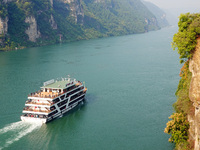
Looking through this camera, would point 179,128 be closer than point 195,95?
No

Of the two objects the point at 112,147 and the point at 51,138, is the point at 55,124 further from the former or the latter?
the point at 112,147

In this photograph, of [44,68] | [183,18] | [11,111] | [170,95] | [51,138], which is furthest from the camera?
[44,68]

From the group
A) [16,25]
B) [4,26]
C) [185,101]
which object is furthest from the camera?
[16,25]

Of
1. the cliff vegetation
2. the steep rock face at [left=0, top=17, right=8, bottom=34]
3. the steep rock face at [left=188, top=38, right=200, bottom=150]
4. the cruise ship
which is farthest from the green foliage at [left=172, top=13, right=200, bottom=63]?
the steep rock face at [left=0, top=17, right=8, bottom=34]

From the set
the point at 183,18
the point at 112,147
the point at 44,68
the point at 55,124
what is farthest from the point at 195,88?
the point at 44,68

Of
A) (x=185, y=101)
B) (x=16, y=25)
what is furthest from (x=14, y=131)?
(x=16, y=25)

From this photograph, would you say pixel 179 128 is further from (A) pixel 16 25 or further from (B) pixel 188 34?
(A) pixel 16 25
